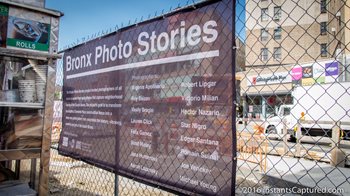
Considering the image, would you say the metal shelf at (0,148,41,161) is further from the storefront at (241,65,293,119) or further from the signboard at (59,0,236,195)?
the storefront at (241,65,293,119)

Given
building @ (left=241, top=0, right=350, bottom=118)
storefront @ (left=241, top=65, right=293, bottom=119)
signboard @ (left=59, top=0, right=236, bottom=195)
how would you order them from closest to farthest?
signboard @ (left=59, top=0, right=236, bottom=195) → building @ (left=241, top=0, right=350, bottom=118) → storefront @ (left=241, top=65, right=293, bottom=119)

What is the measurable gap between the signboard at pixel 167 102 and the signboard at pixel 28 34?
22.7 inches

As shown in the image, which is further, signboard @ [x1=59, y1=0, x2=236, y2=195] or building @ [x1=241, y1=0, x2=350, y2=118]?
building @ [x1=241, y1=0, x2=350, y2=118]

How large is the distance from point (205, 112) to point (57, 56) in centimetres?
230

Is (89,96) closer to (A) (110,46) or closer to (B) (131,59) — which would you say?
(A) (110,46)

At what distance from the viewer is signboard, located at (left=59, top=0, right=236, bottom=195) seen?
2316mm

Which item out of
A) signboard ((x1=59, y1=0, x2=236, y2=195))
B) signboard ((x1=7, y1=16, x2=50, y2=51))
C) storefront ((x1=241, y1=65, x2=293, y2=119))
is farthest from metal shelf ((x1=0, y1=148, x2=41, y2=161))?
storefront ((x1=241, y1=65, x2=293, y2=119))

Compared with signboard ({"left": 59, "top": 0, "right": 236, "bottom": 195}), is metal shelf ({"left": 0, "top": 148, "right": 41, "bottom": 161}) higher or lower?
lower

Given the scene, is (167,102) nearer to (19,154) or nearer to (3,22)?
(19,154)

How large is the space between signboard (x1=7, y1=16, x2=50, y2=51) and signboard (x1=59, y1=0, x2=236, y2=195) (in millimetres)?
576

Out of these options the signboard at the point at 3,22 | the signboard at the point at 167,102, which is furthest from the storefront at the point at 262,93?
the signboard at the point at 3,22

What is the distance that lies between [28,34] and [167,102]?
2102mm

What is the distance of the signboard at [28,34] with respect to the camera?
3541mm

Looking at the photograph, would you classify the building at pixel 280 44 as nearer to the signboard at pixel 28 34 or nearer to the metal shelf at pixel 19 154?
the signboard at pixel 28 34
